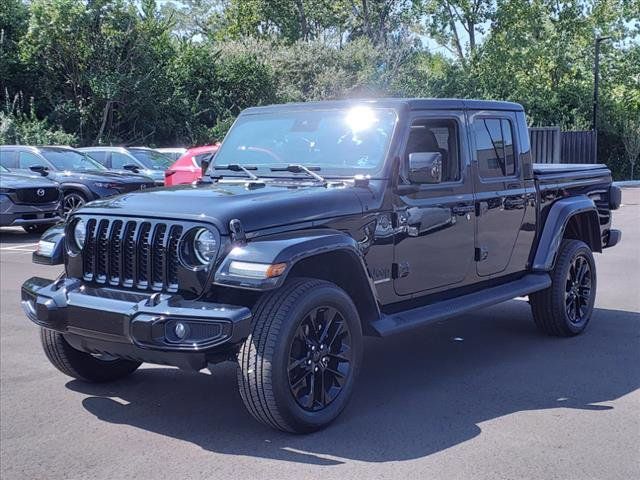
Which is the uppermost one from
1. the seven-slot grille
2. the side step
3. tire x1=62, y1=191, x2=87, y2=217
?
the seven-slot grille

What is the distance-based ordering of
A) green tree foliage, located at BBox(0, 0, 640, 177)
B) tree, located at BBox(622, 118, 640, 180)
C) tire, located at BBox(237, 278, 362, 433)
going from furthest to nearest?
tree, located at BBox(622, 118, 640, 180), green tree foliage, located at BBox(0, 0, 640, 177), tire, located at BBox(237, 278, 362, 433)

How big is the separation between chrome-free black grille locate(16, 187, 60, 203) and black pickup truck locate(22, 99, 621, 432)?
30.4 ft

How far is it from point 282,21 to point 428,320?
145ft

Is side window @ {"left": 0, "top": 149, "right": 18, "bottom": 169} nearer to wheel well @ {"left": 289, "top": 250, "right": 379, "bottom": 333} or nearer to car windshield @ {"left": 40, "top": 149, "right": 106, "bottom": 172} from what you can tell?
car windshield @ {"left": 40, "top": 149, "right": 106, "bottom": 172}

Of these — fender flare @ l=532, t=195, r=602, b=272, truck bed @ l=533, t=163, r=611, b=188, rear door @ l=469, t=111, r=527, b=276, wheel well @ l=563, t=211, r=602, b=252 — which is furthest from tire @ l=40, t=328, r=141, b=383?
wheel well @ l=563, t=211, r=602, b=252

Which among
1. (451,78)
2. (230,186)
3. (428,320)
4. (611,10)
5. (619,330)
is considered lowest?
(619,330)

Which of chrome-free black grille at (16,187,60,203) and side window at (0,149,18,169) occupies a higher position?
side window at (0,149,18,169)

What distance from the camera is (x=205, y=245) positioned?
4582mm

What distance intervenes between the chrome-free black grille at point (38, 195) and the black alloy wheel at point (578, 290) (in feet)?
34.1

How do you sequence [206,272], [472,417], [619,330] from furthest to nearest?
1. [619,330]
2. [472,417]
3. [206,272]

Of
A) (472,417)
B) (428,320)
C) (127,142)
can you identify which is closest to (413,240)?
(428,320)

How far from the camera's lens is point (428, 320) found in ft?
17.7

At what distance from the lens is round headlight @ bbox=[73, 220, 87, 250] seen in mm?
5051

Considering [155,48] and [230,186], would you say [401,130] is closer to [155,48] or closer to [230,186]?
[230,186]
